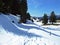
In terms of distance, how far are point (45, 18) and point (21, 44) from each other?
2750 inches

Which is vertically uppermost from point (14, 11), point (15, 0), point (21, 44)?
point (15, 0)

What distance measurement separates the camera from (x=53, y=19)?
8075 centimetres

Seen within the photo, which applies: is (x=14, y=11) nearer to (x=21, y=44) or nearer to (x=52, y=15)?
(x=52, y=15)

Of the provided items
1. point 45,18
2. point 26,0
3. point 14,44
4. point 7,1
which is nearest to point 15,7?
point 26,0

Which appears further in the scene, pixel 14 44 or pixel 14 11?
pixel 14 11

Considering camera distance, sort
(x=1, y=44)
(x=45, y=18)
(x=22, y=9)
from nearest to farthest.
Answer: (x=1, y=44), (x=22, y=9), (x=45, y=18)

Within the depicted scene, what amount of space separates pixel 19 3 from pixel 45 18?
30.2 metres

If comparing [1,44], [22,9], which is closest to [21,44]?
[1,44]

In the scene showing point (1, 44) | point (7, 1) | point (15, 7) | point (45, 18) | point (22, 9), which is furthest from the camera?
point (45, 18)

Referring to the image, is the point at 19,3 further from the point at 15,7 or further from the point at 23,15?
the point at 23,15

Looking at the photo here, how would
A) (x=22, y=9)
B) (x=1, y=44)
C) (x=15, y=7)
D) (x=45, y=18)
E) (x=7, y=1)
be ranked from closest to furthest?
(x=1, y=44) → (x=7, y=1) → (x=22, y=9) → (x=15, y=7) → (x=45, y=18)

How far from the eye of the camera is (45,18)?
259 ft

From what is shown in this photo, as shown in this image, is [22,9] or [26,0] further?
[26,0]

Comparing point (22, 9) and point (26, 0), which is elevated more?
point (26, 0)
